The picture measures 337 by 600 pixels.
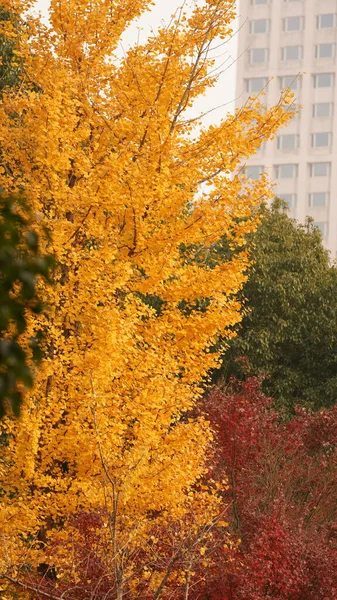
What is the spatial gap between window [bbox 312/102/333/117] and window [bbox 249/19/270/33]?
17.6ft

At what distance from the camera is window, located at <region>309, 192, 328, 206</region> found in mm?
64000

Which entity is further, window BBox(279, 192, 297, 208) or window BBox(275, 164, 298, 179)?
window BBox(275, 164, 298, 179)

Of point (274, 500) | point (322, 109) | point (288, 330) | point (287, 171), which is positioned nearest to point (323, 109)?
point (322, 109)

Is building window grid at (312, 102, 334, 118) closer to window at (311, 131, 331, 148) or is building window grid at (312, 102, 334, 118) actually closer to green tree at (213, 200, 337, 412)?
window at (311, 131, 331, 148)

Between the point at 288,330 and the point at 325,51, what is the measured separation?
141 ft

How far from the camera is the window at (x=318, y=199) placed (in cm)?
6400

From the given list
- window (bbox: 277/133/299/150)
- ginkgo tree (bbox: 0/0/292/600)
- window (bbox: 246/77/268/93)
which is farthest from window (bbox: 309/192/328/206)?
ginkgo tree (bbox: 0/0/292/600)

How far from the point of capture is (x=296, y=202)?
64500 mm

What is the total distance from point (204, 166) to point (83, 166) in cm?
146

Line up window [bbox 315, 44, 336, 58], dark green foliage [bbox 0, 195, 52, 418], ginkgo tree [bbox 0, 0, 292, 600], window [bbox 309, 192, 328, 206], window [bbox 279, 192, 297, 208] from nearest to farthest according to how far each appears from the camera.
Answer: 1. dark green foliage [bbox 0, 195, 52, 418]
2. ginkgo tree [bbox 0, 0, 292, 600]
3. window [bbox 309, 192, 328, 206]
4. window [bbox 279, 192, 297, 208]
5. window [bbox 315, 44, 336, 58]

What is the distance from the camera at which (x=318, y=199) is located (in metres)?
64.2

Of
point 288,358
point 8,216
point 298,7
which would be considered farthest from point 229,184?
point 298,7

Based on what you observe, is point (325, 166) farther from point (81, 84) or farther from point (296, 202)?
point (81, 84)

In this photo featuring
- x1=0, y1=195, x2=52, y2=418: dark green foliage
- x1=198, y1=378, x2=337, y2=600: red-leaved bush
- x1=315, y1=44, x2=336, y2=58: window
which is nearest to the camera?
x1=0, y1=195, x2=52, y2=418: dark green foliage
